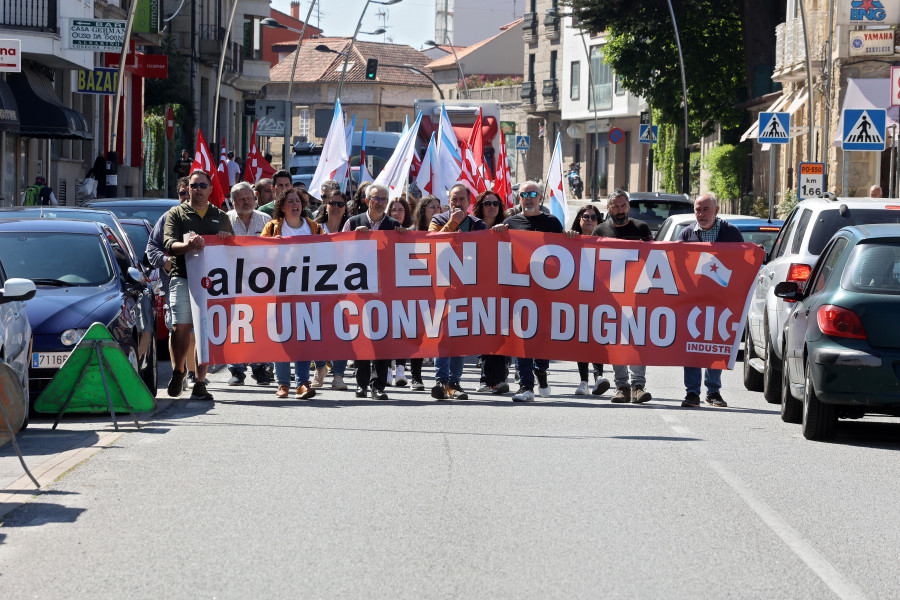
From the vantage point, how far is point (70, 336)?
1214cm

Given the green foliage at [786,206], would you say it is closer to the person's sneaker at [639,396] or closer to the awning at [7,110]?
the awning at [7,110]

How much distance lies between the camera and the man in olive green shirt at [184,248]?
13.5 m

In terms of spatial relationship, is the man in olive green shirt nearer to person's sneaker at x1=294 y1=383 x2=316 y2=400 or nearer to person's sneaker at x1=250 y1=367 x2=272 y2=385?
person's sneaker at x1=294 y1=383 x2=316 y2=400

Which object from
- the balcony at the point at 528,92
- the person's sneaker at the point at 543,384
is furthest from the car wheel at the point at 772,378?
the balcony at the point at 528,92

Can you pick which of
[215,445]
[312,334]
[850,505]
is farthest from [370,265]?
[850,505]

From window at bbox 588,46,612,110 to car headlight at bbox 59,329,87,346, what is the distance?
7115cm

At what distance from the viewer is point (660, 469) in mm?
9641

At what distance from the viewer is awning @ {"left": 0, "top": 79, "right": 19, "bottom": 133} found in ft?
100

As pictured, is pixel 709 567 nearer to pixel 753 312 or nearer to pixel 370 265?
pixel 370 265

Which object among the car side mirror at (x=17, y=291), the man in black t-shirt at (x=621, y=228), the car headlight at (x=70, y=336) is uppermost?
the man in black t-shirt at (x=621, y=228)

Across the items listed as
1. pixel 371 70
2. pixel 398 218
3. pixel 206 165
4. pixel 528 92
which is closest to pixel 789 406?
pixel 398 218

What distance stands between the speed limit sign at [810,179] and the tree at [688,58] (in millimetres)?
21807

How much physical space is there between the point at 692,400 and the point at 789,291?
179 cm

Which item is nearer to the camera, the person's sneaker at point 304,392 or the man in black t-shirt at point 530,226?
the person's sneaker at point 304,392
